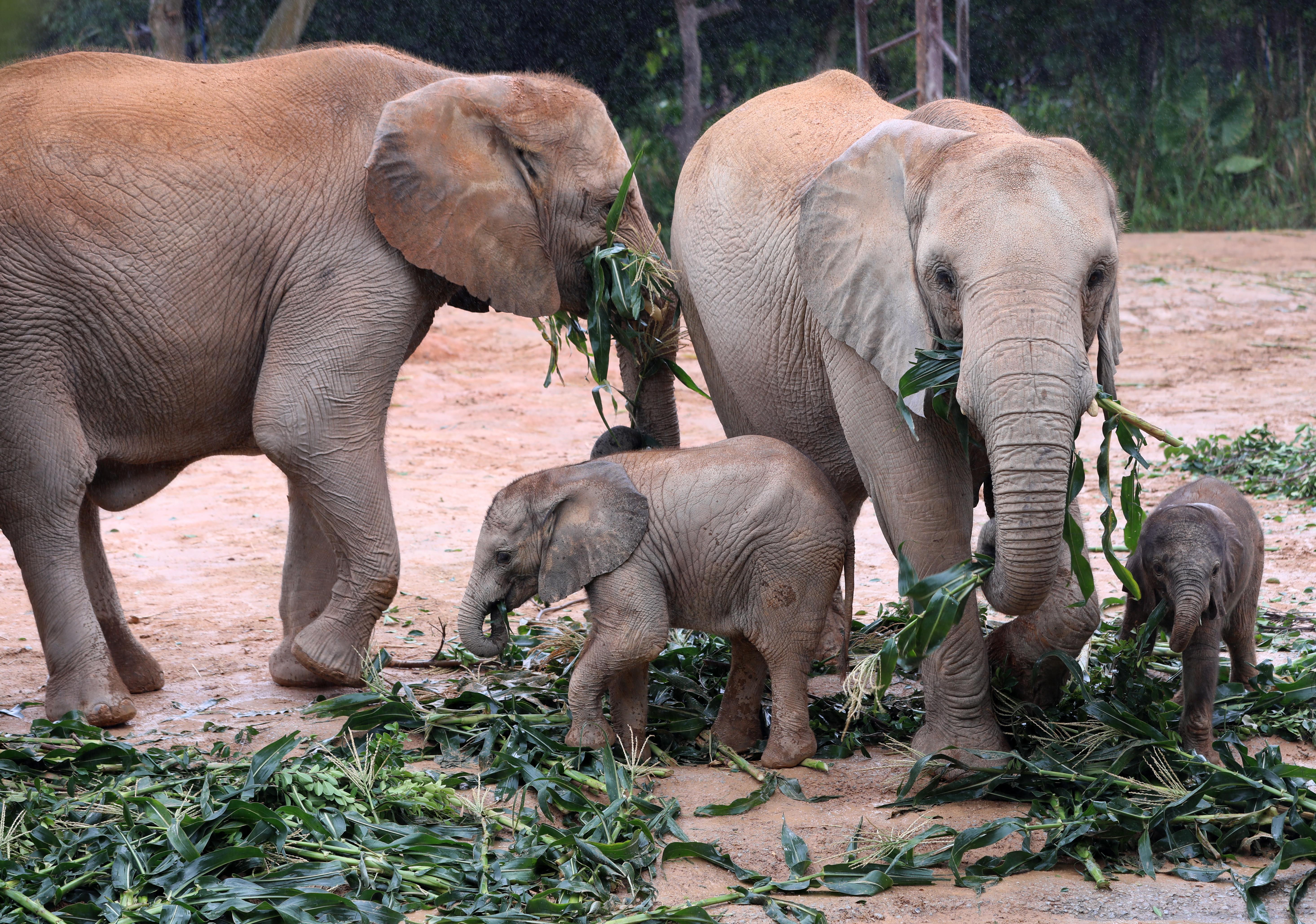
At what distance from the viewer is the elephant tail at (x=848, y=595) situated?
15.9 ft

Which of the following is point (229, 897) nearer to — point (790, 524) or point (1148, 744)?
point (790, 524)

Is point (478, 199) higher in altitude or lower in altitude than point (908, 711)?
higher

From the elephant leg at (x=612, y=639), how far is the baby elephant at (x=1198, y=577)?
1630mm

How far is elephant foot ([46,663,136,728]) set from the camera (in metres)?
5.17

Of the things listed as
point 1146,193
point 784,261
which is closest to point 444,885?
A: point 784,261

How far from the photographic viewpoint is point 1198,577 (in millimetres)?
4375

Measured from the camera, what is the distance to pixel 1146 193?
832 inches

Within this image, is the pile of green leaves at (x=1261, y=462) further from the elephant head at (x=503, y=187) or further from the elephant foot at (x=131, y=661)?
the elephant foot at (x=131, y=661)

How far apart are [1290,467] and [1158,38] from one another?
51.1ft

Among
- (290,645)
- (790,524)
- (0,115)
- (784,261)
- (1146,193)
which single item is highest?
(0,115)

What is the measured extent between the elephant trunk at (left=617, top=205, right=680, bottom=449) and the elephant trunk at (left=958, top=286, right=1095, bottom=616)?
2.02 metres

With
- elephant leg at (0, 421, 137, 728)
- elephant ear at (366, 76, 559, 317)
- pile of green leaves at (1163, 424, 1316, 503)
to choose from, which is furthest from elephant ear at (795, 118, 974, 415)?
pile of green leaves at (1163, 424, 1316, 503)

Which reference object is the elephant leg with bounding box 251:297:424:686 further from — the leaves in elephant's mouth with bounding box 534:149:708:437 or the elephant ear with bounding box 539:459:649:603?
the elephant ear with bounding box 539:459:649:603

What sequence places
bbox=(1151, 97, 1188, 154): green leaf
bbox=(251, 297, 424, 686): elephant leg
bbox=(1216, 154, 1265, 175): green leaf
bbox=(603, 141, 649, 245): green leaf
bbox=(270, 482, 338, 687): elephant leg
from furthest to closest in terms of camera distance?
bbox=(1151, 97, 1188, 154): green leaf < bbox=(1216, 154, 1265, 175): green leaf < bbox=(270, 482, 338, 687): elephant leg < bbox=(603, 141, 649, 245): green leaf < bbox=(251, 297, 424, 686): elephant leg
